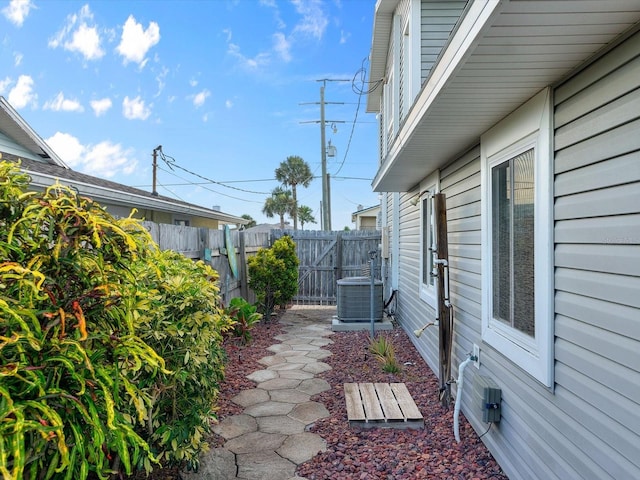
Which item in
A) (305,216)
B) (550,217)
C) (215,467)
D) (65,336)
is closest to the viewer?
(65,336)

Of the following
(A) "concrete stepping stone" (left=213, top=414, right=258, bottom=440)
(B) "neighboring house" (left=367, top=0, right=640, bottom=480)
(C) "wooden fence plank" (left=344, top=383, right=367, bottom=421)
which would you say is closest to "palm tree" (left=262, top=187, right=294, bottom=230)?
(C) "wooden fence plank" (left=344, top=383, right=367, bottom=421)

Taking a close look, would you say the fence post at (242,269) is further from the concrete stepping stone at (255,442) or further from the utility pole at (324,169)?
the utility pole at (324,169)

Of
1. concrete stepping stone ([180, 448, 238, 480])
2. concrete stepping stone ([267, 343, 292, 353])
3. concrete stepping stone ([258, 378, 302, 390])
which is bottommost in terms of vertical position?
concrete stepping stone ([267, 343, 292, 353])

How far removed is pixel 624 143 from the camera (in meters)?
1.71

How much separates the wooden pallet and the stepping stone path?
0.31 meters

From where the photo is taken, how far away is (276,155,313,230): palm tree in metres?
29.7

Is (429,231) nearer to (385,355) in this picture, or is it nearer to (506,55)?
(385,355)

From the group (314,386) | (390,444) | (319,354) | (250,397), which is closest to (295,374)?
(314,386)

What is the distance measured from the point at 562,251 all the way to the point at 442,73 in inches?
44.0

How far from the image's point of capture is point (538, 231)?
2373 mm

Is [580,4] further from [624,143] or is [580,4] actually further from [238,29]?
[238,29]

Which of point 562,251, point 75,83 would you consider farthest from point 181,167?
point 562,251

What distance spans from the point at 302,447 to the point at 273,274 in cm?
518

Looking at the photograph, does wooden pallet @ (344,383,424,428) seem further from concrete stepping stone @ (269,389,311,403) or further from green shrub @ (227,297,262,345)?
green shrub @ (227,297,262,345)
